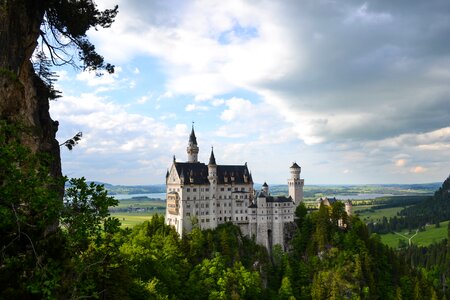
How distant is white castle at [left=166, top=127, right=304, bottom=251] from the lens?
102938 mm

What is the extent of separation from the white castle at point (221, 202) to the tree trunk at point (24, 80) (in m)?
70.9

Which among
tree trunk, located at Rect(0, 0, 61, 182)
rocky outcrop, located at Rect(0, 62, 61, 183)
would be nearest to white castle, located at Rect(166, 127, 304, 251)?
rocky outcrop, located at Rect(0, 62, 61, 183)

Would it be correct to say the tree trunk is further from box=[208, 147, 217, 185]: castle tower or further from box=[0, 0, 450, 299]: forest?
box=[208, 147, 217, 185]: castle tower

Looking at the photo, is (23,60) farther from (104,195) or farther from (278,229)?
(278,229)

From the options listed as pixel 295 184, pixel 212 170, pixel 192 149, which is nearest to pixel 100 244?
pixel 212 170

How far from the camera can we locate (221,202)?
355 ft

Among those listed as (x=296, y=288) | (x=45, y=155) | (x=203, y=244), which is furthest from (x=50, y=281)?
(x=296, y=288)

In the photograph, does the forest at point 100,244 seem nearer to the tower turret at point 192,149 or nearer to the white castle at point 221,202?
the white castle at point 221,202

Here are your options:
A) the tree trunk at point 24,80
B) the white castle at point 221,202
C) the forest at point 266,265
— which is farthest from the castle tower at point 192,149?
the tree trunk at point 24,80

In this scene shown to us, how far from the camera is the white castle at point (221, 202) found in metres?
103

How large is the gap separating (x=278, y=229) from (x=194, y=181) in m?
28.3

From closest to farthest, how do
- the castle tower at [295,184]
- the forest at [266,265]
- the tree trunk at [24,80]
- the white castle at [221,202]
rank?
the tree trunk at [24,80]
the forest at [266,265]
the white castle at [221,202]
the castle tower at [295,184]

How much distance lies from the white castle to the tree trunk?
70.9 meters

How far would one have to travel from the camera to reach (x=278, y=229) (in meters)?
110
